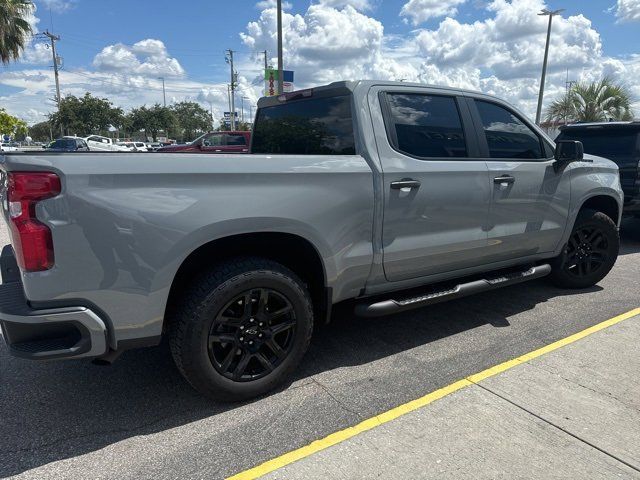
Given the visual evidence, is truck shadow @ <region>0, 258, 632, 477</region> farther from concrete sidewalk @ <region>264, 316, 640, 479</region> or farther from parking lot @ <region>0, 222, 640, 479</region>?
concrete sidewalk @ <region>264, 316, 640, 479</region>

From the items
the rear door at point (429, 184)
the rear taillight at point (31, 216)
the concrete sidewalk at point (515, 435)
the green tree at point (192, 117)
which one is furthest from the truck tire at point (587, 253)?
the green tree at point (192, 117)

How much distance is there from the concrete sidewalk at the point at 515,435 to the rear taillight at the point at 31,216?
1514 millimetres

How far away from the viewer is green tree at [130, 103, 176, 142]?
252ft

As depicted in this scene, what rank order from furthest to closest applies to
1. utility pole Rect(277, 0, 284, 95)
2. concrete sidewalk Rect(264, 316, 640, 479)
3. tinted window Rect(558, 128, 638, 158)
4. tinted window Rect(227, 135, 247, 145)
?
tinted window Rect(227, 135, 247, 145) → utility pole Rect(277, 0, 284, 95) → tinted window Rect(558, 128, 638, 158) → concrete sidewalk Rect(264, 316, 640, 479)

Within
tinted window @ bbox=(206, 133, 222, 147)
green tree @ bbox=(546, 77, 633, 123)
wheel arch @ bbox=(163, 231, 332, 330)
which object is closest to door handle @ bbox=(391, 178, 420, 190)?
wheel arch @ bbox=(163, 231, 332, 330)

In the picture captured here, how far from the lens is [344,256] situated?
3.08m

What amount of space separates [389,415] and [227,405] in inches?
38.5

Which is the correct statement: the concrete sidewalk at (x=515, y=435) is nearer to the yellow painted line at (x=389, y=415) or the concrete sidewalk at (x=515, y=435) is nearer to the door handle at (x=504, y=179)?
the yellow painted line at (x=389, y=415)

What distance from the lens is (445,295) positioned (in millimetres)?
3598

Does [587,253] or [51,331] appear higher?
[51,331]

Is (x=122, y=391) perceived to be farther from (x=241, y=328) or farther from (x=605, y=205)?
(x=605, y=205)

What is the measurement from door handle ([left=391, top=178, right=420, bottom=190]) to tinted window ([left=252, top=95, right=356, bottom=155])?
353 mm

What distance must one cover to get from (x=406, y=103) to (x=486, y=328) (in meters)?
2.01

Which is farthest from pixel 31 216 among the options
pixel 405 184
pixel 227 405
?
pixel 405 184
